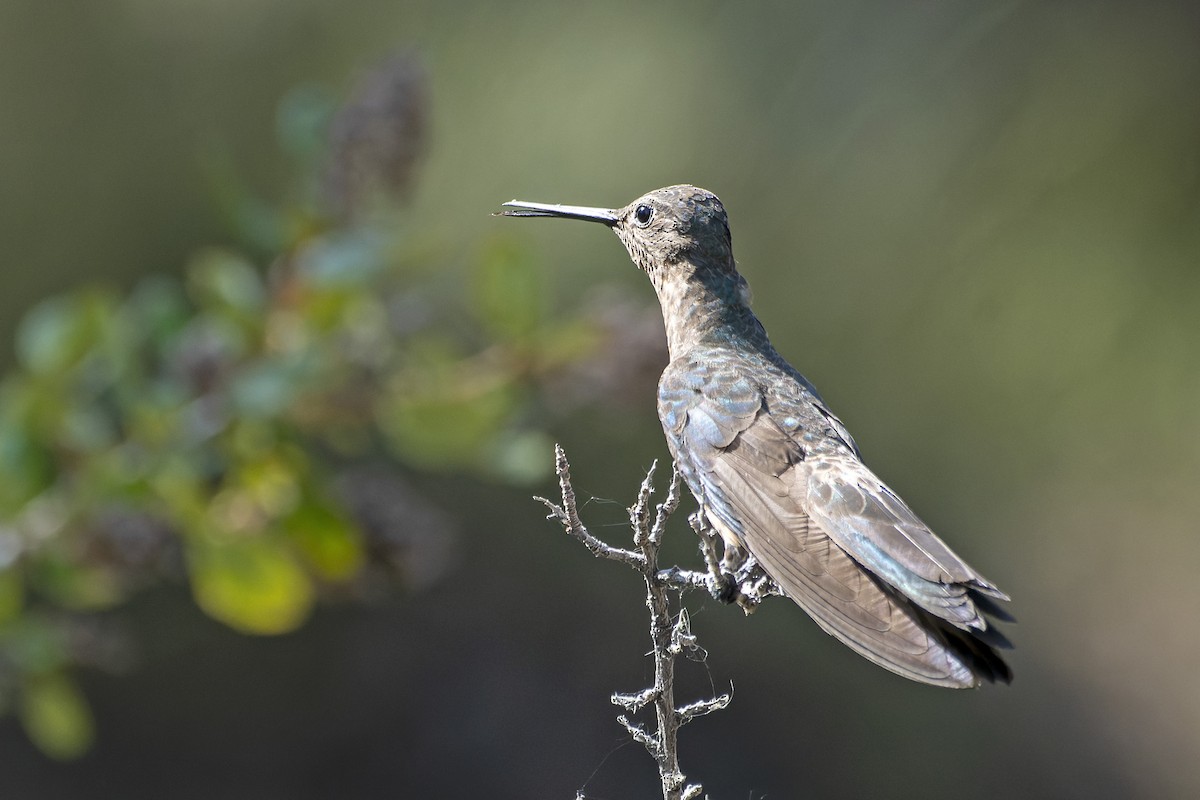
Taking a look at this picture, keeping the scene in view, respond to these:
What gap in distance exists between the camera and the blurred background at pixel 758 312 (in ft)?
9.52

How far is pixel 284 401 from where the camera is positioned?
5.08ft

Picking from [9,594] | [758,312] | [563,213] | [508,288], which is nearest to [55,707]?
[9,594]

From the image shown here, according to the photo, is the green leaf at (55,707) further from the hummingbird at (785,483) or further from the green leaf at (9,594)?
the hummingbird at (785,483)

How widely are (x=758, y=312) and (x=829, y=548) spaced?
210 cm

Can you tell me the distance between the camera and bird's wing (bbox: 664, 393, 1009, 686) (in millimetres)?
1002

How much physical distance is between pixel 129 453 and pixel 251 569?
0.84 ft

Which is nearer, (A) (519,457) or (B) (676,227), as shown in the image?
(B) (676,227)

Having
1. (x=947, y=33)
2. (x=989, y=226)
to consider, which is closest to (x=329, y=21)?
(x=947, y=33)

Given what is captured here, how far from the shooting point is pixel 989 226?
337 centimetres

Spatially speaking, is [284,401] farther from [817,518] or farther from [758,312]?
[758,312]

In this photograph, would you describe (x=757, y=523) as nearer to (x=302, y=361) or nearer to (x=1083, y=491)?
(x=302, y=361)

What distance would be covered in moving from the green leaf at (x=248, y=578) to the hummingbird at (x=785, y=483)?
577mm

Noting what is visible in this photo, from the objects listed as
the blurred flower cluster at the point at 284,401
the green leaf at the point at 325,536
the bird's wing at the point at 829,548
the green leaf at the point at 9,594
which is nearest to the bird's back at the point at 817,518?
the bird's wing at the point at 829,548

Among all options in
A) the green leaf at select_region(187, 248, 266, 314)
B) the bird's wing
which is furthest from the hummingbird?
the green leaf at select_region(187, 248, 266, 314)
